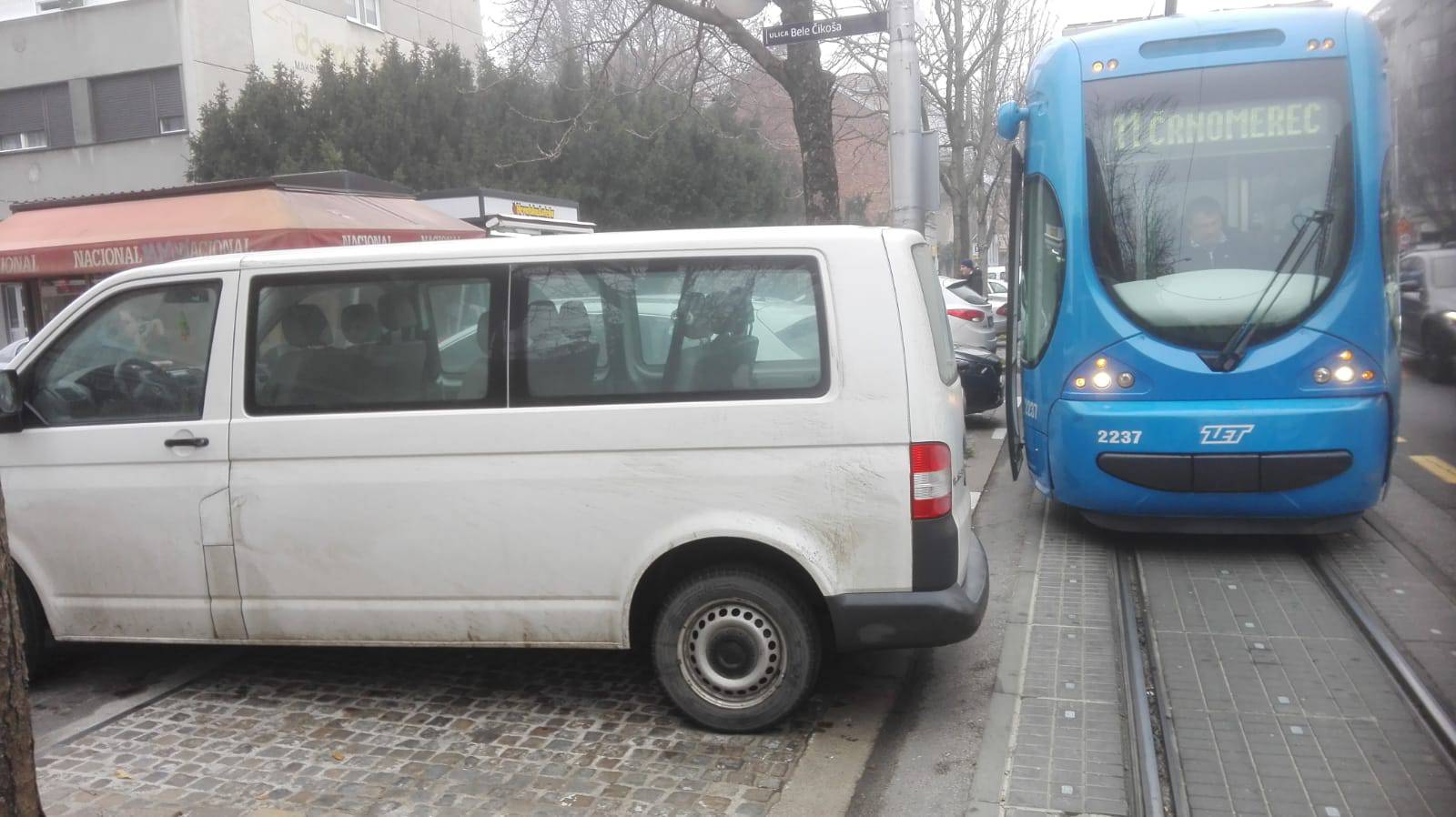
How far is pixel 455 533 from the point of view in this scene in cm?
453

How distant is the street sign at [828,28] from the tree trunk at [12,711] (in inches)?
300

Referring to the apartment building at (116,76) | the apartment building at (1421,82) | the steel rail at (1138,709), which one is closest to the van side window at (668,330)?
the steel rail at (1138,709)

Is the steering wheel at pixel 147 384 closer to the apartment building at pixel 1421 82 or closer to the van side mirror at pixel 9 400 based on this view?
the van side mirror at pixel 9 400

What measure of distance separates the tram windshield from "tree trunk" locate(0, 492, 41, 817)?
18.1ft

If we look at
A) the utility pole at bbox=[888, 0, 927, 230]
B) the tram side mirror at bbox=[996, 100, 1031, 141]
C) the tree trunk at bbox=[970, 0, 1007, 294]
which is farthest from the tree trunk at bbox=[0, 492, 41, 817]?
the tree trunk at bbox=[970, 0, 1007, 294]

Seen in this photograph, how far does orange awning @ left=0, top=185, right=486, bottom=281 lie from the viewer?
9.84 m

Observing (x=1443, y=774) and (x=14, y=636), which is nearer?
(x=14, y=636)

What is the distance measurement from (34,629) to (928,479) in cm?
388

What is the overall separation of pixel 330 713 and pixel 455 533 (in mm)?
1061

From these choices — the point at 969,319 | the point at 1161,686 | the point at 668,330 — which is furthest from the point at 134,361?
the point at 969,319

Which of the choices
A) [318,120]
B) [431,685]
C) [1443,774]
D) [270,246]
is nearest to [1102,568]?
[1443,774]

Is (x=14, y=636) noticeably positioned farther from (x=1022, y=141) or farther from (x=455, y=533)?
(x=1022, y=141)

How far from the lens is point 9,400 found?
4.71 m

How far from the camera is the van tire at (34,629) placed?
16.4ft
